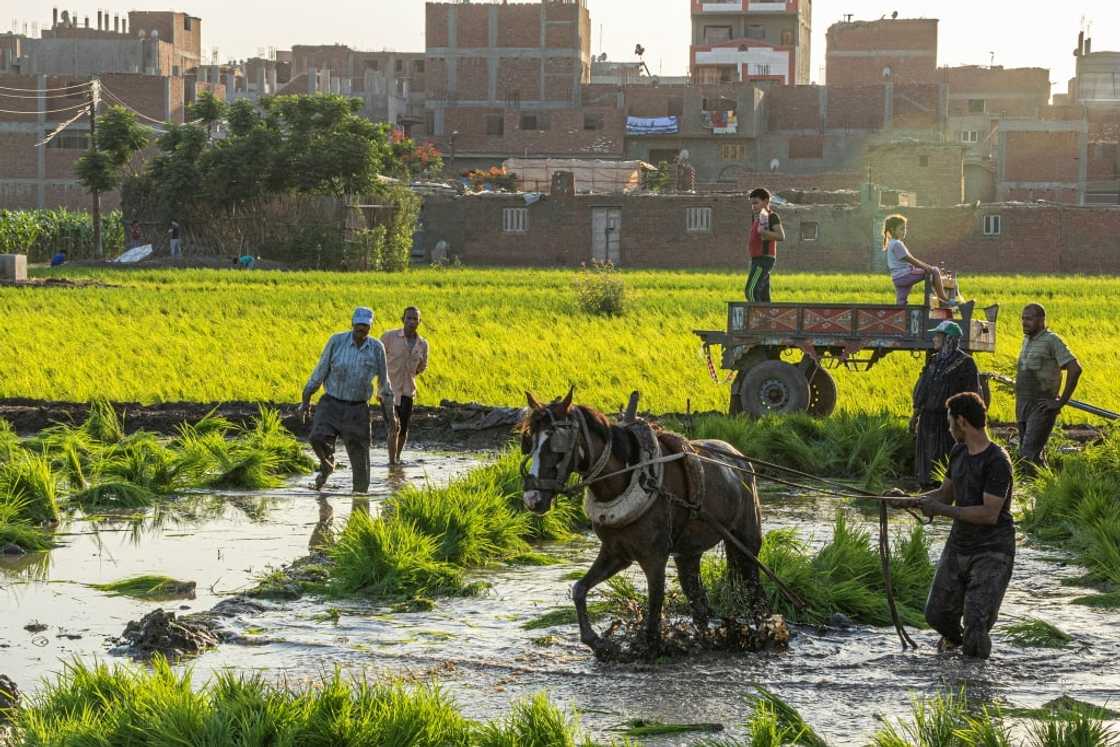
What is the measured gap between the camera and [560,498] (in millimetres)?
12531

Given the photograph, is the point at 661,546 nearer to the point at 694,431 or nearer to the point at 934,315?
the point at 694,431

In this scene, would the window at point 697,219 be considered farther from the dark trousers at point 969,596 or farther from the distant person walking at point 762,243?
the dark trousers at point 969,596

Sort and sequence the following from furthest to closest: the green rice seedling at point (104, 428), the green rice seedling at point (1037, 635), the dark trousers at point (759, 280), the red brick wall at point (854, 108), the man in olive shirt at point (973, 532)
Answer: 1. the red brick wall at point (854, 108)
2. the dark trousers at point (759, 280)
3. the green rice seedling at point (104, 428)
4. the green rice seedling at point (1037, 635)
5. the man in olive shirt at point (973, 532)

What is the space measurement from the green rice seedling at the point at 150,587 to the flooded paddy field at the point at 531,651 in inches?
5.1

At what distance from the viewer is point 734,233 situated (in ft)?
194

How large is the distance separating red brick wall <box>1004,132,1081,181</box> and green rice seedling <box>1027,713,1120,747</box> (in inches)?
2920

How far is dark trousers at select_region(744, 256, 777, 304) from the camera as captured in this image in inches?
733

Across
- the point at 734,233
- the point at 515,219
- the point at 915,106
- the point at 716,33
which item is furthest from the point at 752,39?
the point at 515,219

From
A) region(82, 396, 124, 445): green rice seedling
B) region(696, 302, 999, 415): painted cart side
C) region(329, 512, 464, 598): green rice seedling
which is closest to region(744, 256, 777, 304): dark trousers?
region(696, 302, 999, 415): painted cart side

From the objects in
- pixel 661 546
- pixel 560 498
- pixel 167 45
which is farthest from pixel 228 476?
pixel 167 45

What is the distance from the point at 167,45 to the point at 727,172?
38.2 metres

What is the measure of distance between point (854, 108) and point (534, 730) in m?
81.0

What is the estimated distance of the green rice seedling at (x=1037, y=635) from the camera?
360 inches

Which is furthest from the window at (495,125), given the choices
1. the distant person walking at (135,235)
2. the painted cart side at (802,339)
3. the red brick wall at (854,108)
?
the painted cart side at (802,339)
